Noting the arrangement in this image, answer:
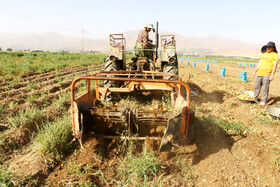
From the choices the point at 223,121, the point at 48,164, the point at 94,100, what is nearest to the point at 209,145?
the point at 223,121

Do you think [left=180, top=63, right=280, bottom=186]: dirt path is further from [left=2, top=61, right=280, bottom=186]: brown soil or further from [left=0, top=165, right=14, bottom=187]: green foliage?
[left=0, top=165, right=14, bottom=187]: green foliage

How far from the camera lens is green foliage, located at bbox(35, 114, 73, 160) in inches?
103

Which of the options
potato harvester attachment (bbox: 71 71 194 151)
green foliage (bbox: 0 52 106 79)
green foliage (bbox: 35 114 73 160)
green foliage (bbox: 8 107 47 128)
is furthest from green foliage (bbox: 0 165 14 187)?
green foliage (bbox: 0 52 106 79)

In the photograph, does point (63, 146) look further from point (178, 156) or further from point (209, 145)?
point (209, 145)

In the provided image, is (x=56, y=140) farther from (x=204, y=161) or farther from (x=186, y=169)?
(x=204, y=161)

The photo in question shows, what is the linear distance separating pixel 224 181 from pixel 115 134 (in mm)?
1676

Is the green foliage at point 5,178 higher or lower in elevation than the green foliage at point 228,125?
lower

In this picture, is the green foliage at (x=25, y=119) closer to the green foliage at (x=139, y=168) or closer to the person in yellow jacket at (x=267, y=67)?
the green foliage at (x=139, y=168)

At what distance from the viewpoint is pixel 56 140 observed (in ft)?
8.94

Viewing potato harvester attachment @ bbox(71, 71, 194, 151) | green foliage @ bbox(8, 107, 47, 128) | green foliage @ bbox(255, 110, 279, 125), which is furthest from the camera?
green foliage @ bbox(255, 110, 279, 125)

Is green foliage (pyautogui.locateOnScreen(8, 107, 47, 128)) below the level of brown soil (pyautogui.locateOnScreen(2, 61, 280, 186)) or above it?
above

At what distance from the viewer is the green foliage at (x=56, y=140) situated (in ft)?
8.58

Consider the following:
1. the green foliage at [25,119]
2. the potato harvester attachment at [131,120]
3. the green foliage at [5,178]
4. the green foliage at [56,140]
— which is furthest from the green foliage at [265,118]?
the green foliage at [25,119]

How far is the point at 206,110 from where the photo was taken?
464cm
